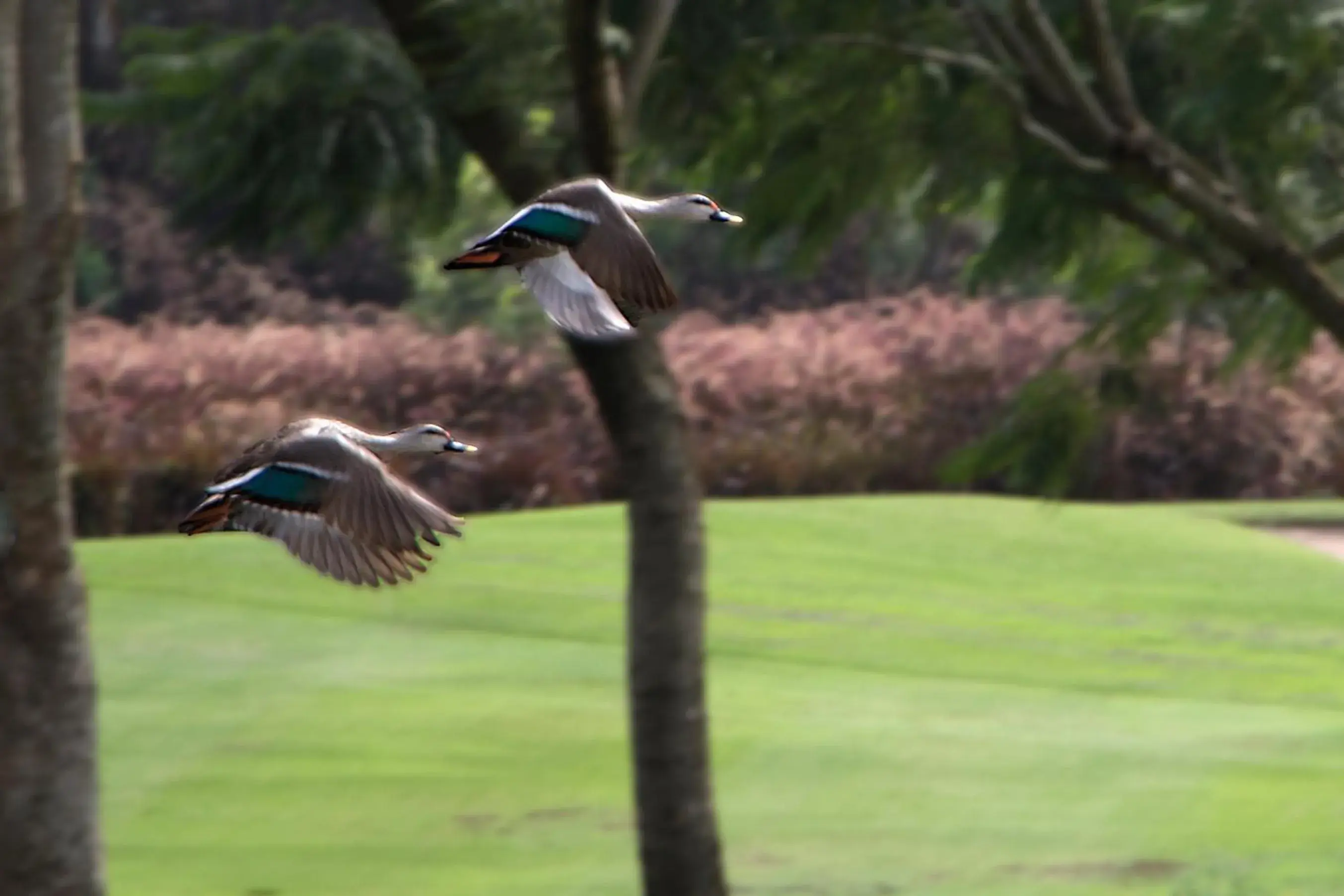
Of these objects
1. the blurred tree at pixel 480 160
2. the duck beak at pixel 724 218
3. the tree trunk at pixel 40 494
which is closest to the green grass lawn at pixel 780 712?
the blurred tree at pixel 480 160

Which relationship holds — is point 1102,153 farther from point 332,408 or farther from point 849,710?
point 332,408

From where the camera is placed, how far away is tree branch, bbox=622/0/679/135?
22.9 ft

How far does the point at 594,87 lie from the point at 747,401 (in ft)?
54.7

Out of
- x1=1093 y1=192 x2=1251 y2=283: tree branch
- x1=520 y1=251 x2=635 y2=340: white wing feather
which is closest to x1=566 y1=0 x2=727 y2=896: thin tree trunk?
x1=1093 y1=192 x2=1251 y2=283: tree branch

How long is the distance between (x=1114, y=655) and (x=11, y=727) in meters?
10.6

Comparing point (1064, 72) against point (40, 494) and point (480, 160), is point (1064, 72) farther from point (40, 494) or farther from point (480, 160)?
point (40, 494)

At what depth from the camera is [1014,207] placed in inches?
320

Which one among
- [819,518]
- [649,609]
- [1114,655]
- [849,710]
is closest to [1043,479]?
[649,609]

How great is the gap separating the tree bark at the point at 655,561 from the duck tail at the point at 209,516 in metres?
4.92

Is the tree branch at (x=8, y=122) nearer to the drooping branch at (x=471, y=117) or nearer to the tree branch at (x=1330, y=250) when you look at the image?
the drooping branch at (x=471, y=117)

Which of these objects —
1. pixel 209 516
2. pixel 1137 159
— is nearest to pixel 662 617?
pixel 1137 159

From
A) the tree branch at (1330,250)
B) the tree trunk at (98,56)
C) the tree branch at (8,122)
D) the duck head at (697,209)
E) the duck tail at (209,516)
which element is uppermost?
the tree trunk at (98,56)

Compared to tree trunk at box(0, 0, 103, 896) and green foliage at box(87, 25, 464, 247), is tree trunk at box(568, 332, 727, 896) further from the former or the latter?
tree trunk at box(0, 0, 103, 896)

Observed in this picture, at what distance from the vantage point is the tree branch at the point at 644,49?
6988mm
